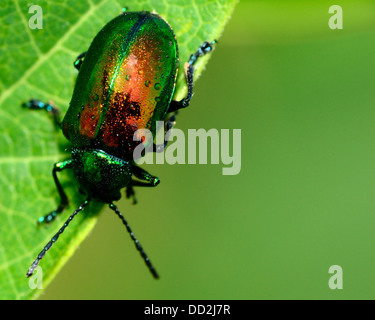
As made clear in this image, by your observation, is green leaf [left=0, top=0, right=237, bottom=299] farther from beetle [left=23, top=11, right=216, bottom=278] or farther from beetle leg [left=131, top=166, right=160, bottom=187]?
beetle leg [left=131, top=166, right=160, bottom=187]

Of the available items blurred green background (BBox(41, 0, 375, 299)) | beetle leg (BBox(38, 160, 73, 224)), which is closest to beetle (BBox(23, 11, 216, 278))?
beetle leg (BBox(38, 160, 73, 224))

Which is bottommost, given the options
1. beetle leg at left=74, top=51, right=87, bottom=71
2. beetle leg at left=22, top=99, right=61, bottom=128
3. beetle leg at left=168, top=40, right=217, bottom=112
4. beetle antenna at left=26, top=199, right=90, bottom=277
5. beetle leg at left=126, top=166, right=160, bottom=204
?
beetle antenna at left=26, top=199, right=90, bottom=277

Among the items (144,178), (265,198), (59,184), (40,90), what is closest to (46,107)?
Result: (40,90)

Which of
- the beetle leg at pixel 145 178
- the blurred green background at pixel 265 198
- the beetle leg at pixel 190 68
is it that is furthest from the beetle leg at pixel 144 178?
the blurred green background at pixel 265 198

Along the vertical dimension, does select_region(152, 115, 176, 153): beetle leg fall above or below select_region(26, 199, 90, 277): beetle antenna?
above

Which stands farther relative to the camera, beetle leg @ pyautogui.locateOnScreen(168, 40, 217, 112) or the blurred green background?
the blurred green background

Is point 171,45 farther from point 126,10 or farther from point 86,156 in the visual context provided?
point 86,156

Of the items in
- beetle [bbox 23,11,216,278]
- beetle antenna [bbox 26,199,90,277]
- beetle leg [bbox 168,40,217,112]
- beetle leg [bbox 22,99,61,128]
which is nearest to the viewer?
beetle antenna [bbox 26,199,90,277]
